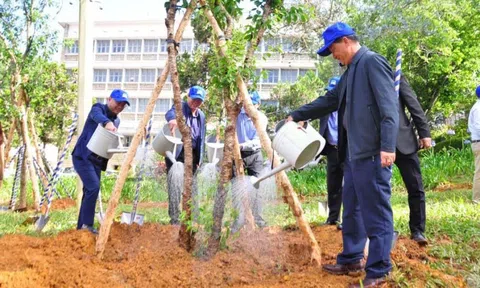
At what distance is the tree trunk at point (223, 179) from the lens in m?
4.02

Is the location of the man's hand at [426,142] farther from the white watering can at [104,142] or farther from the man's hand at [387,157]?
the white watering can at [104,142]

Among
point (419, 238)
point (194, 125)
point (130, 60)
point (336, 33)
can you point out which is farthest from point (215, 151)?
point (130, 60)

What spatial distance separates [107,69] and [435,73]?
95.7ft

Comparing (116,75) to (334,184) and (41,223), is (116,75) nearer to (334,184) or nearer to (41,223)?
(41,223)

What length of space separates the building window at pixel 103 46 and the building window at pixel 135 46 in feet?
6.74

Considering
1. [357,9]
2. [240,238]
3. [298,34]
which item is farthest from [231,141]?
[298,34]

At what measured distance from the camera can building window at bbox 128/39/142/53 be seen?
41125 millimetres

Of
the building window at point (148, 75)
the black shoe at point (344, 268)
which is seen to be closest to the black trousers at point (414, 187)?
the black shoe at point (344, 268)

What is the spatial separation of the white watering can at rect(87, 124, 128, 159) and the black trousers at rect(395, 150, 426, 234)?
9.06 feet

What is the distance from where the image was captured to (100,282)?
3.37 metres

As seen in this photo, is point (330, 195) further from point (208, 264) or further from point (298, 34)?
point (298, 34)

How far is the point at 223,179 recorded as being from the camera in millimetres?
4047

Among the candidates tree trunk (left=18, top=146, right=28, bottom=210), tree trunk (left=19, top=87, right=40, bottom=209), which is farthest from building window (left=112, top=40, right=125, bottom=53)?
tree trunk (left=19, top=87, right=40, bottom=209)

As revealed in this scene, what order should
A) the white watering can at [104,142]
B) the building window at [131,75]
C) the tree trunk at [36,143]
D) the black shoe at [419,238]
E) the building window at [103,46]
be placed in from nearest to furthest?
the black shoe at [419,238]
the white watering can at [104,142]
the tree trunk at [36,143]
the building window at [131,75]
the building window at [103,46]
